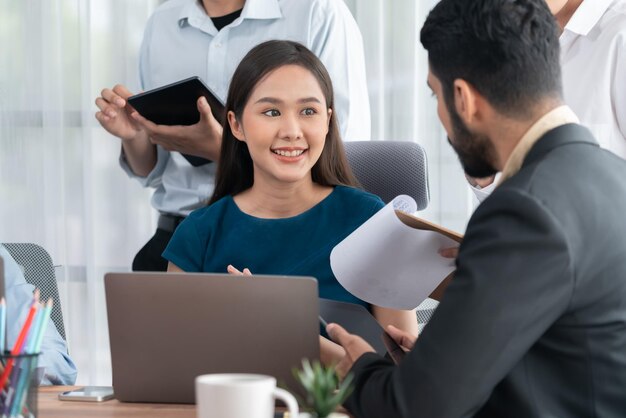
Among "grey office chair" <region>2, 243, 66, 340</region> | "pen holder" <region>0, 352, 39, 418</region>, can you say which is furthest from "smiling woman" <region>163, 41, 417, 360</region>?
"pen holder" <region>0, 352, 39, 418</region>

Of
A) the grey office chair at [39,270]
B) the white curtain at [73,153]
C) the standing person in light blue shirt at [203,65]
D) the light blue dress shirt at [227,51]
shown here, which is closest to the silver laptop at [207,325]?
the grey office chair at [39,270]

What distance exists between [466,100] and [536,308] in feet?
1.02

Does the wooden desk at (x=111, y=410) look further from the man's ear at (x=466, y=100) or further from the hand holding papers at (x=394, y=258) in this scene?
the man's ear at (x=466, y=100)

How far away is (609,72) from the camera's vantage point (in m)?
2.14

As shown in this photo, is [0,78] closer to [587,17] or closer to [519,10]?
[587,17]

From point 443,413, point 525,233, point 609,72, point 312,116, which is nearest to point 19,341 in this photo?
point 443,413

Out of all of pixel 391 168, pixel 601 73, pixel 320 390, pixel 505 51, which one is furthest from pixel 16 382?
pixel 601 73

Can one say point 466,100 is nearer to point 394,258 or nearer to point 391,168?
point 394,258

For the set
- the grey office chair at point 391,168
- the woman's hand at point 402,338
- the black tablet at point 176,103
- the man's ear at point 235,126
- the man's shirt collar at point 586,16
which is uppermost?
the man's shirt collar at point 586,16

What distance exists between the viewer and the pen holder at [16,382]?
3.84ft

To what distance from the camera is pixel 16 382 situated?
118 cm

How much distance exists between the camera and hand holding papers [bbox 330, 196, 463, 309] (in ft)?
4.87

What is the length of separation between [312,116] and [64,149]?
1900 millimetres

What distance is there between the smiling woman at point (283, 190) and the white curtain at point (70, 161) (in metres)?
1.60
